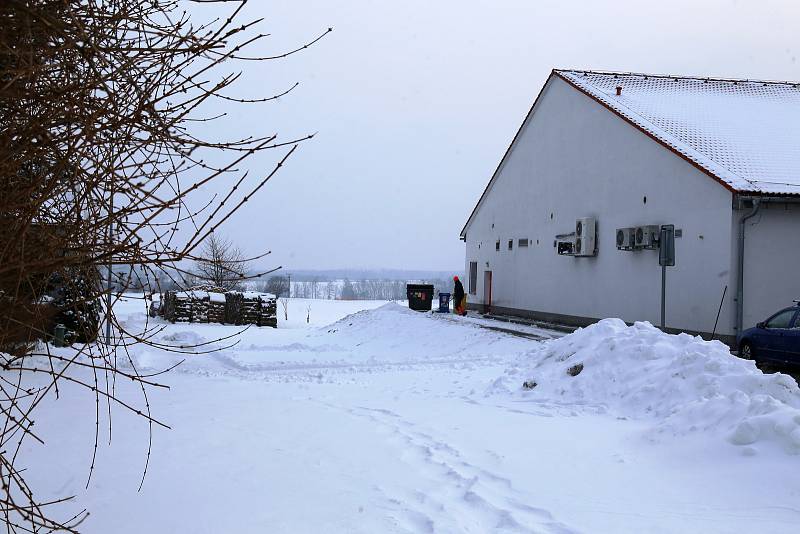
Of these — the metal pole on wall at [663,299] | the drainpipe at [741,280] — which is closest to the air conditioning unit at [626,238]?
the metal pole on wall at [663,299]

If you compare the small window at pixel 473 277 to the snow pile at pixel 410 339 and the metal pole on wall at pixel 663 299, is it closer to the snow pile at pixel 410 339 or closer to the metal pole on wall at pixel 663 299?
the snow pile at pixel 410 339

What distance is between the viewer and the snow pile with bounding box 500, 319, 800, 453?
270 inches

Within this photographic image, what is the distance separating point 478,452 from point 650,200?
661 inches

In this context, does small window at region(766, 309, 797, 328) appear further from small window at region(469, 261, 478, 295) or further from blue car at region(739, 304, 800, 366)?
small window at region(469, 261, 478, 295)

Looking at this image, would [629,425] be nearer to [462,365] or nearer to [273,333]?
[462,365]

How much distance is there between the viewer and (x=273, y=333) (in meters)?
29.5

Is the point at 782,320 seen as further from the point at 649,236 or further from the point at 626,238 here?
the point at 626,238

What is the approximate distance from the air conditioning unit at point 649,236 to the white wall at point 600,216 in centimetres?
42

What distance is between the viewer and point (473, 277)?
38.9 metres

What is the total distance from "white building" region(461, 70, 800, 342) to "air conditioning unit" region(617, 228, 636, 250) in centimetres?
40

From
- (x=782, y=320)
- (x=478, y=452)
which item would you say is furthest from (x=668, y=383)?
(x=782, y=320)

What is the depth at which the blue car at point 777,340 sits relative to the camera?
14547 millimetres

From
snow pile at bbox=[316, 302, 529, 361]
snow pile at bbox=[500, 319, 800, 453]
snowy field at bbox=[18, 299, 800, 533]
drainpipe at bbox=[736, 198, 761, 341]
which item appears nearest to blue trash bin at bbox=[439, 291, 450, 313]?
snow pile at bbox=[316, 302, 529, 361]

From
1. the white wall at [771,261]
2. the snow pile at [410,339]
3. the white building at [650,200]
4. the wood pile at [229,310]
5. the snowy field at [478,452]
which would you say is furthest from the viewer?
the wood pile at [229,310]
